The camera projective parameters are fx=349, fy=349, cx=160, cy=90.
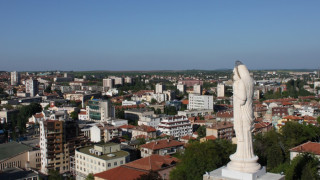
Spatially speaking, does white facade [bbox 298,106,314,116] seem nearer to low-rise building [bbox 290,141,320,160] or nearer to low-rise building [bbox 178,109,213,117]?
low-rise building [bbox 178,109,213,117]

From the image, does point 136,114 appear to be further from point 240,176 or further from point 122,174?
point 240,176

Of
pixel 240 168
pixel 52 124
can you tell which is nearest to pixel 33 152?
pixel 52 124

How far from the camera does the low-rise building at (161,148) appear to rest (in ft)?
72.9

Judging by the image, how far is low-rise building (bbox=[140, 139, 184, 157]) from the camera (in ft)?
72.9

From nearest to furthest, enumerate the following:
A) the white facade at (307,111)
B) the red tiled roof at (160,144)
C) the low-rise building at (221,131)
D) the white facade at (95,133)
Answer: the red tiled roof at (160,144) → the low-rise building at (221,131) → the white facade at (95,133) → the white facade at (307,111)

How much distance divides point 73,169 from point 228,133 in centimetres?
1282

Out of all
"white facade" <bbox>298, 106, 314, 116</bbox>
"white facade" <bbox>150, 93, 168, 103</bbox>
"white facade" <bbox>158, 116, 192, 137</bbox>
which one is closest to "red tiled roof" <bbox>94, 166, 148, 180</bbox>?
"white facade" <bbox>158, 116, 192, 137</bbox>

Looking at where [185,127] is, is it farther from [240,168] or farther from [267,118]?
[240,168]

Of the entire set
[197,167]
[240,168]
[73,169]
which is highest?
[240,168]

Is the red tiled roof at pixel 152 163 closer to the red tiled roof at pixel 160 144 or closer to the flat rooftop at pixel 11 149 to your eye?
the red tiled roof at pixel 160 144

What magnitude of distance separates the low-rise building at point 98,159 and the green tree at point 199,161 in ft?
14.6

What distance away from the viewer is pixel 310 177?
12328 mm

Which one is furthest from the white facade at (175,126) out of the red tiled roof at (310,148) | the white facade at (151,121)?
the red tiled roof at (310,148)

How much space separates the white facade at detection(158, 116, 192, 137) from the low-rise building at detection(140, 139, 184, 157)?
7.70 metres
